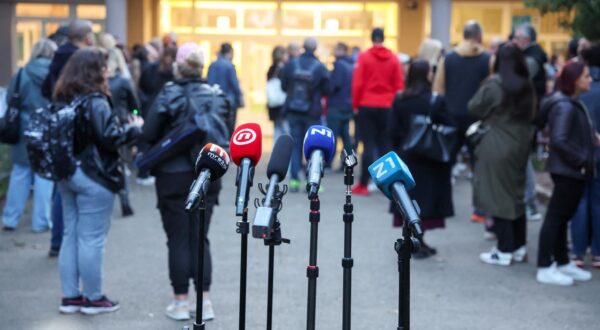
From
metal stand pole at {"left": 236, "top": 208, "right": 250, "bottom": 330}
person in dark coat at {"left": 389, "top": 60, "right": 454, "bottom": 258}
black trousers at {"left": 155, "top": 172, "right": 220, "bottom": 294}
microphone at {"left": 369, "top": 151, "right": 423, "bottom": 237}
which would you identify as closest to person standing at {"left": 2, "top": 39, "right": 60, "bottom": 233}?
black trousers at {"left": 155, "top": 172, "right": 220, "bottom": 294}

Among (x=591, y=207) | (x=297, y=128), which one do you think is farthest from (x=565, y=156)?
(x=297, y=128)

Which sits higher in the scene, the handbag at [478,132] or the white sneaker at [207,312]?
the handbag at [478,132]

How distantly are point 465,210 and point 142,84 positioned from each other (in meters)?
4.99

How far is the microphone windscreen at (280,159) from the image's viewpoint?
434 centimetres

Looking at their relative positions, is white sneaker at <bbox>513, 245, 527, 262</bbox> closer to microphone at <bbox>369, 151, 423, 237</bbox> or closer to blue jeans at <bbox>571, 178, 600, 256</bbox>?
blue jeans at <bbox>571, 178, 600, 256</bbox>

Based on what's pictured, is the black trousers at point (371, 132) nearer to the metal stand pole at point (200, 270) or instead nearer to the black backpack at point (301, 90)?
the black backpack at point (301, 90)

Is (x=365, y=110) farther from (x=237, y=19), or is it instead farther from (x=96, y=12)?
(x=96, y=12)

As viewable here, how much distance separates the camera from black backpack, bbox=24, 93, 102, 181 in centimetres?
663

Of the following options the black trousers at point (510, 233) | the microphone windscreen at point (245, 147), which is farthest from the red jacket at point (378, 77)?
the microphone windscreen at point (245, 147)

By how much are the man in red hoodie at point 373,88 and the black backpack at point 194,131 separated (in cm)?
589

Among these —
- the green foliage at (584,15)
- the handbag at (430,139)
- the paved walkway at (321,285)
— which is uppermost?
the green foliage at (584,15)

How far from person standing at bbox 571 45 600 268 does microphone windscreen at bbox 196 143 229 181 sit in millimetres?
4448

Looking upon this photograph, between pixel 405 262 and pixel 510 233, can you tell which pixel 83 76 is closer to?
pixel 405 262

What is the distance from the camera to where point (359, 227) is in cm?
1033
